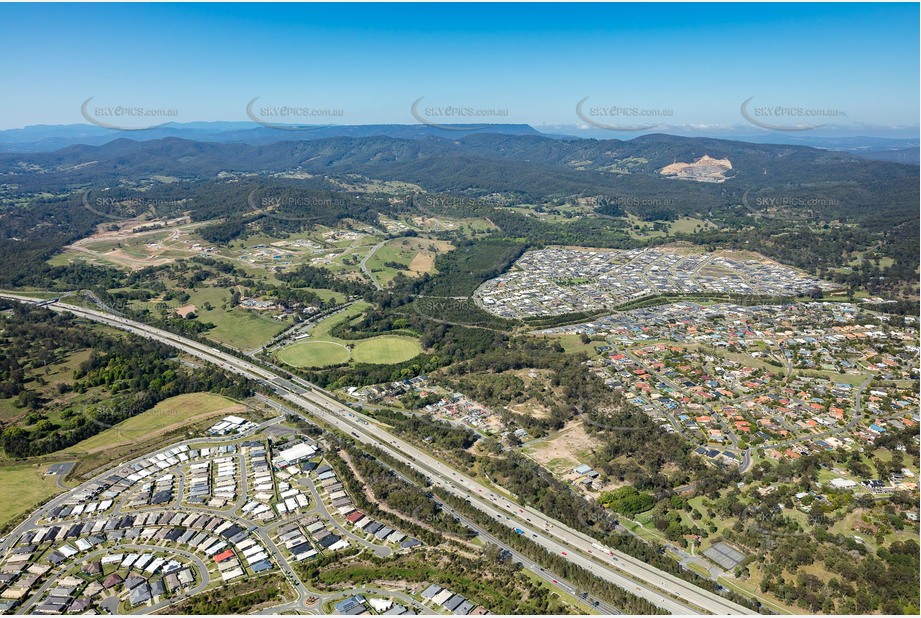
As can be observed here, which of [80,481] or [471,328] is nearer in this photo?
[80,481]

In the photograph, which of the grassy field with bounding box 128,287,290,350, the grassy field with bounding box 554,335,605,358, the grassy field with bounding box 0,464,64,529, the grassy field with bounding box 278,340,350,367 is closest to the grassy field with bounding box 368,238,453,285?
the grassy field with bounding box 128,287,290,350

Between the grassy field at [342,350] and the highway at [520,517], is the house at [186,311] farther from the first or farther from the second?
the grassy field at [342,350]

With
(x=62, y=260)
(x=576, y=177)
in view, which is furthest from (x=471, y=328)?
(x=576, y=177)

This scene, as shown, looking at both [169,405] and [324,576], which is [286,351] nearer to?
[169,405]

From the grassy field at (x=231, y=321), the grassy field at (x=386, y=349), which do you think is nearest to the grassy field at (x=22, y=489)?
Answer: the grassy field at (x=231, y=321)

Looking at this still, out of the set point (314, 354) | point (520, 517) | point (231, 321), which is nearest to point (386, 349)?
point (314, 354)
